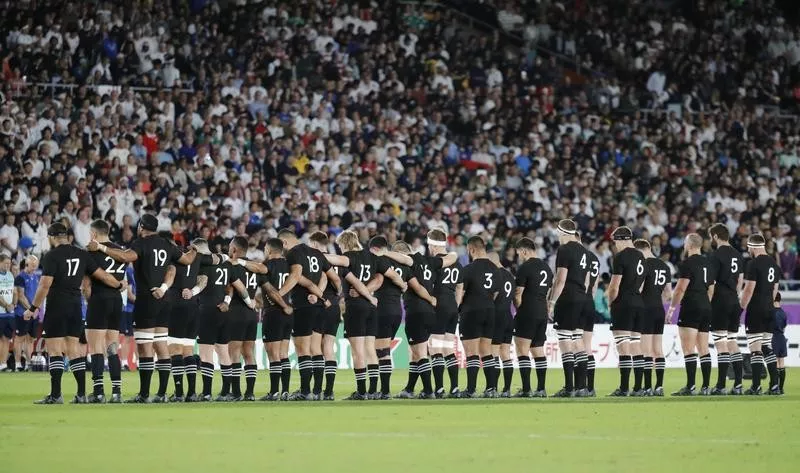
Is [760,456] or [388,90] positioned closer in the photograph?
[760,456]

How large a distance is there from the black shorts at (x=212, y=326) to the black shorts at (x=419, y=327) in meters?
2.68

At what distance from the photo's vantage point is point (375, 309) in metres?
21.6

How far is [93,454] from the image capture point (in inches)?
537

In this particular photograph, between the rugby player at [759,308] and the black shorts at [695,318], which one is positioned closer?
the black shorts at [695,318]

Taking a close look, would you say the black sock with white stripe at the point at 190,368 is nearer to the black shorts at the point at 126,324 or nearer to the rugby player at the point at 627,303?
the rugby player at the point at 627,303

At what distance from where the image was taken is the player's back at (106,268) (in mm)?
19864

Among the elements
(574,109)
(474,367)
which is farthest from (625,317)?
(574,109)

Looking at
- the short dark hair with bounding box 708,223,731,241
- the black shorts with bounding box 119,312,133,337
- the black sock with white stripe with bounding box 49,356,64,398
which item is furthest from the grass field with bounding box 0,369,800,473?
the black shorts with bounding box 119,312,133,337

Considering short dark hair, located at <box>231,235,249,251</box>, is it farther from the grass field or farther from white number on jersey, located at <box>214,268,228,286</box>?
the grass field

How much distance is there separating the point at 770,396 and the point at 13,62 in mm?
19167

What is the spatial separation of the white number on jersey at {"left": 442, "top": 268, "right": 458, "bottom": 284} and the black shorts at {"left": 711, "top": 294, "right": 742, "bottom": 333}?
4.14 m

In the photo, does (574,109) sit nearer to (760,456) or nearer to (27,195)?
(27,195)

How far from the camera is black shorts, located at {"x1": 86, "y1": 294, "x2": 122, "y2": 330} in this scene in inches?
782

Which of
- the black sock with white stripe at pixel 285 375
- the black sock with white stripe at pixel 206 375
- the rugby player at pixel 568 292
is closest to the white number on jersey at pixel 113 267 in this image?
the black sock with white stripe at pixel 206 375
